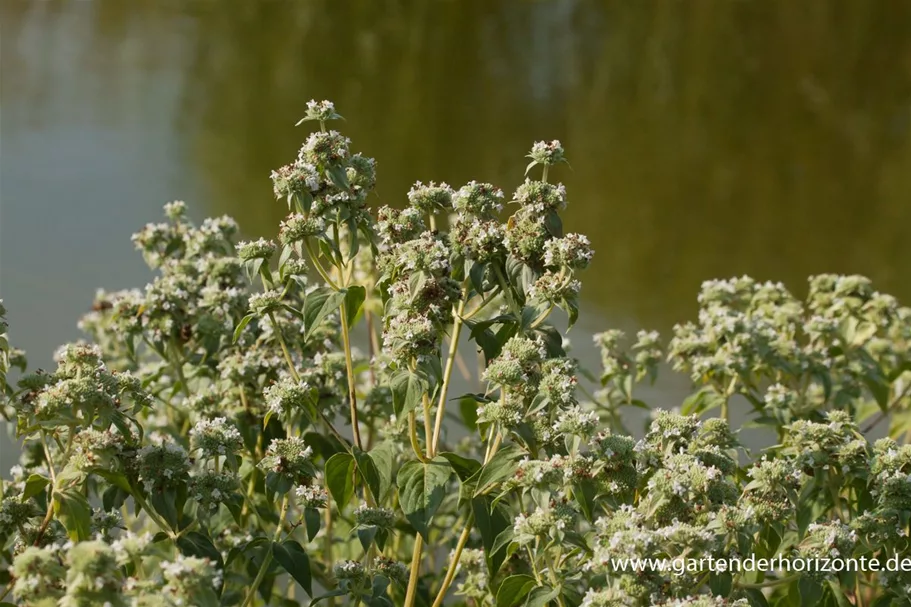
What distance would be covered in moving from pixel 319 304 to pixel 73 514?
61 cm

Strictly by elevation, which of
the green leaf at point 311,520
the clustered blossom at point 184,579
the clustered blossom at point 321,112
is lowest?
the clustered blossom at point 184,579

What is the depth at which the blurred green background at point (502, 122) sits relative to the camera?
6145mm

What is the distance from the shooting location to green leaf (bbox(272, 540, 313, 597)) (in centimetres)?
215

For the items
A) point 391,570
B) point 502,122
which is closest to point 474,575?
point 391,570

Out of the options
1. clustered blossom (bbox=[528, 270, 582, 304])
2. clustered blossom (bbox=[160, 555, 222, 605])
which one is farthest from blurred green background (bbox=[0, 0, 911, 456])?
clustered blossom (bbox=[160, 555, 222, 605])

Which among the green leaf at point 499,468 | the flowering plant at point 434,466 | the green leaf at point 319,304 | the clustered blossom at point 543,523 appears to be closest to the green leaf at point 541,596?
the flowering plant at point 434,466

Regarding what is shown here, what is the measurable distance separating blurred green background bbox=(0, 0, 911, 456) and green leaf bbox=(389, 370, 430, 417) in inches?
124

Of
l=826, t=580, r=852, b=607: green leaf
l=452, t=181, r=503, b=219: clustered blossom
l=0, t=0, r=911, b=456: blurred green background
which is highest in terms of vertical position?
l=0, t=0, r=911, b=456: blurred green background

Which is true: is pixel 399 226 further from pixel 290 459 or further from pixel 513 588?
pixel 513 588

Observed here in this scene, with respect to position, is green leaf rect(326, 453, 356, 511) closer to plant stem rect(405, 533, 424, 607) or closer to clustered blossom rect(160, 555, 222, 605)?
plant stem rect(405, 533, 424, 607)

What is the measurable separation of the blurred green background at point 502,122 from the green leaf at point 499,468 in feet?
10.6

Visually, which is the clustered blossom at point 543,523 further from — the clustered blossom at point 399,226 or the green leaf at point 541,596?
the clustered blossom at point 399,226

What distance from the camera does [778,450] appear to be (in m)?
2.54

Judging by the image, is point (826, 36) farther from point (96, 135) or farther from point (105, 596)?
point (105, 596)
